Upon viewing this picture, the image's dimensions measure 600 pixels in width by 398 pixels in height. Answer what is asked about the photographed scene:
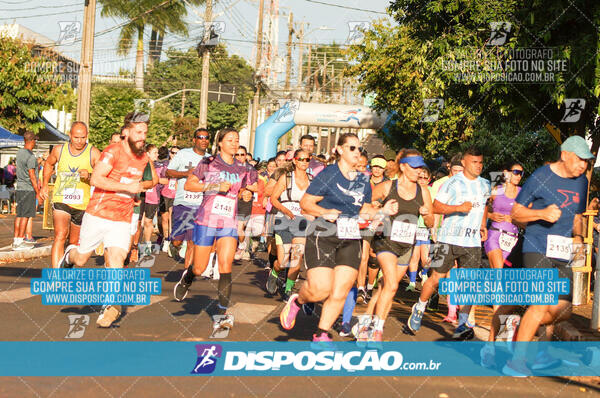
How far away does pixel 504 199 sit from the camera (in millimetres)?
9328

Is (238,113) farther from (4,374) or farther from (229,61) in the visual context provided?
(4,374)

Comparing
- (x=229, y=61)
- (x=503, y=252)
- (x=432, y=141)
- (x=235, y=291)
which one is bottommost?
(x=235, y=291)

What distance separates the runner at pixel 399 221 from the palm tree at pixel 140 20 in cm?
5599

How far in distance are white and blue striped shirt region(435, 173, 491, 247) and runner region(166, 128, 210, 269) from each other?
3.67 metres

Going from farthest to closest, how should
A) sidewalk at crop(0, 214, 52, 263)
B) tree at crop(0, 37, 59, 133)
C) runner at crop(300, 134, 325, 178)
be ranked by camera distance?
tree at crop(0, 37, 59, 133) → sidewalk at crop(0, 214, 52, 263) → runner at crop(300, 134, 325, 178)

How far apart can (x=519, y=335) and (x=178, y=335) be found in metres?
3.08

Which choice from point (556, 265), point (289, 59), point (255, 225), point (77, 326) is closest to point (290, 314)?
point (77, 326)

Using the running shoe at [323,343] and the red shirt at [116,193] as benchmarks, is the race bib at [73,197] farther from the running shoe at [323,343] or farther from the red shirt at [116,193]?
the running shoe at [323,343]

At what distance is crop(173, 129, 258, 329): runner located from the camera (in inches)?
311

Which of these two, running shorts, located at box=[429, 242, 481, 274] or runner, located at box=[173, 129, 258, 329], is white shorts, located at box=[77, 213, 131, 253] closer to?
runner, located at box=[173, 129, 258, 329]

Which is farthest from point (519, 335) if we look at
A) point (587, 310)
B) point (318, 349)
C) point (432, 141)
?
point (432, 141)

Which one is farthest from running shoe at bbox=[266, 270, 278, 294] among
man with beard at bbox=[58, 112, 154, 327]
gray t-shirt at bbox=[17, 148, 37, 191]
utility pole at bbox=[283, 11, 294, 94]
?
utility pole at bbox=[283, 11, 294, 94]

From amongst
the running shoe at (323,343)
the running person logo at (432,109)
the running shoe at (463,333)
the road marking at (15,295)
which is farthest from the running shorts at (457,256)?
the running person logo at (432,109)

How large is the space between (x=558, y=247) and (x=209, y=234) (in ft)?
11.8
